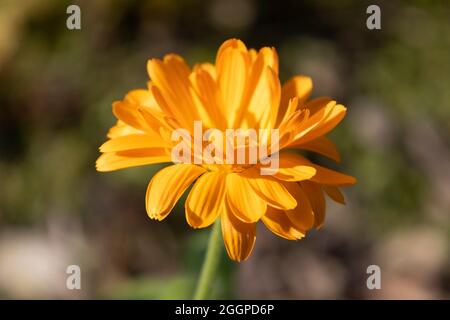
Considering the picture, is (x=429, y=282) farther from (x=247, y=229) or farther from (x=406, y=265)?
(x=247, y=229)

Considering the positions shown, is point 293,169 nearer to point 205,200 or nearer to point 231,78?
point 205,200

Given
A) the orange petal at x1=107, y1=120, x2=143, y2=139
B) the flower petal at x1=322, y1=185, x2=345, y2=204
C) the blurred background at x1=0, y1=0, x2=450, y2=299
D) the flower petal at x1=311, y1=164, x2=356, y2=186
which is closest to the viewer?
the flower petal at x1=311, y1=164, x2=356, y2=186

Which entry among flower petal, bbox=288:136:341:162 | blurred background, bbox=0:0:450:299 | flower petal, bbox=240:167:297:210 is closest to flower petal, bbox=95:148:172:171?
flower petal, bbox=240:167:297:210

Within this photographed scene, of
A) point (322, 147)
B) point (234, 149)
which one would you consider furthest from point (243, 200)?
point (322, 147)

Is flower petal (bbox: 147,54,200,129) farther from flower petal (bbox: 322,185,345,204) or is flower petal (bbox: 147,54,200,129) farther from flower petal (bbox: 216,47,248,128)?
flower petal (bbox: 322,185,345,204)

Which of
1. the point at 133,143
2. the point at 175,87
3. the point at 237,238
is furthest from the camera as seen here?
the point at 175,87

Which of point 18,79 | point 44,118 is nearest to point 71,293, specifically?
point 44,118

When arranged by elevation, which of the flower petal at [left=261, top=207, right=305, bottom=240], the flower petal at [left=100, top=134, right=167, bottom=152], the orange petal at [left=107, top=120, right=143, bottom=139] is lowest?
the flower petal at [left=261, top=207, right=305, bottom=240]
